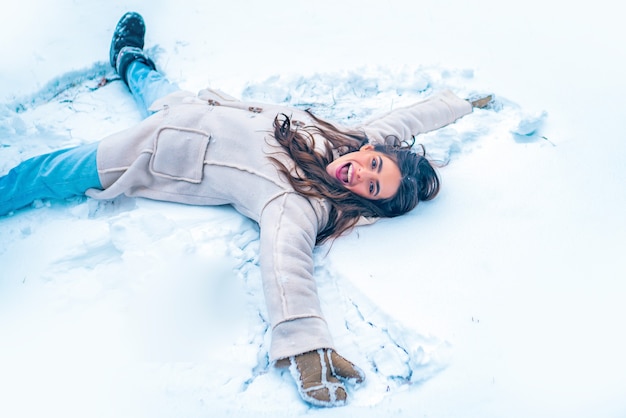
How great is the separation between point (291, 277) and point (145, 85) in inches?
69.2

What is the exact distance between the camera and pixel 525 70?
3215 mm

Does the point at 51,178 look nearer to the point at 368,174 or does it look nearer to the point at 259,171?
the point at 259,171

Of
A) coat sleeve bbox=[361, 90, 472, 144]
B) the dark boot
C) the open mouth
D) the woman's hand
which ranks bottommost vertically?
the woman's hand

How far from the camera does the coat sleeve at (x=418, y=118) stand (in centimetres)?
258

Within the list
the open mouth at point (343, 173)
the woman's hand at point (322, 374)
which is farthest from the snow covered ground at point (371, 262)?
the open mouth at point (343, 173)

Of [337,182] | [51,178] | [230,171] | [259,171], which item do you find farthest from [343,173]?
[51,178]

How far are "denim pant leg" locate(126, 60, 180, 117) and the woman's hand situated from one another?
1835 millimetres

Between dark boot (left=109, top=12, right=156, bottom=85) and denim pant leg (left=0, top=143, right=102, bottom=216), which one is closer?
denim pant leg (left=0, top=143, right=102, bottom=216)

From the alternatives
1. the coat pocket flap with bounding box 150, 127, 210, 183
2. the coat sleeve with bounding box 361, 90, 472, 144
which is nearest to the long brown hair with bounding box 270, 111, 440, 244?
the coat sleeve with bounding box 361, 90, 472, 144

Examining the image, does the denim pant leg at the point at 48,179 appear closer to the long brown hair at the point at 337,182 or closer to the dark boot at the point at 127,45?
the long brown hair at the point at 337,182

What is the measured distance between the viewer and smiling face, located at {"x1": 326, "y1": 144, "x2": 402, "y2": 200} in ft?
6.86

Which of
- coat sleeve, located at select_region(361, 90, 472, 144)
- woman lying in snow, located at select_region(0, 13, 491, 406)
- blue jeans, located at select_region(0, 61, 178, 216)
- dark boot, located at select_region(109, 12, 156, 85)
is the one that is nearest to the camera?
woman lying in snow, located at select_region(0, 13, 491, 406)

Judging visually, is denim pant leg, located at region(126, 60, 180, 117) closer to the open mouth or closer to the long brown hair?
the long brown hair

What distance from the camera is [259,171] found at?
214cm
